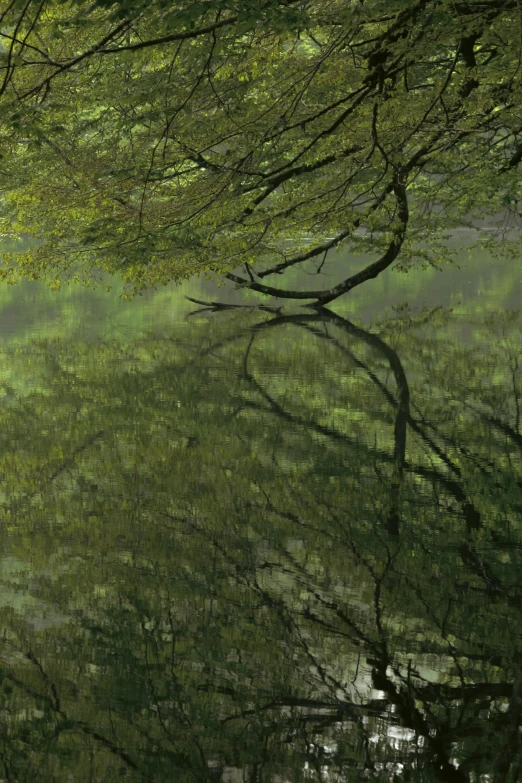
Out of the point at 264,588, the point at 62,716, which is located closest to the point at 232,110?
the point at 264,588

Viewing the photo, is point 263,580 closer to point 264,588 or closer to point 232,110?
point 264,588

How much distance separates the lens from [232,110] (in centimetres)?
1209

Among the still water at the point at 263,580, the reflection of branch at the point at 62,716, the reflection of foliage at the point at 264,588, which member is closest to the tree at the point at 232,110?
the still water at the point at 263,580

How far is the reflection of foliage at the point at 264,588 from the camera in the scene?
425 centimetres

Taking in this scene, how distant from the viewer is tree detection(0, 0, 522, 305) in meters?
8.29

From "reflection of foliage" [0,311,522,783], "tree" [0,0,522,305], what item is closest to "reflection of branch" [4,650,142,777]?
"reflection of foliage" [0,311,522,783]

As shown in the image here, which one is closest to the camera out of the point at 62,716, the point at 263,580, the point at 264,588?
the point at 62,716

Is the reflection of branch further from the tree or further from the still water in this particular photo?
the tree

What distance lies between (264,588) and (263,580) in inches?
6.1

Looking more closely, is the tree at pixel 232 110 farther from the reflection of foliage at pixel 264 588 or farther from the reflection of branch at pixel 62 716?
the reflection of branch at pixel 62 716

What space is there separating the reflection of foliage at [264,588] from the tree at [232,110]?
9.73 ft

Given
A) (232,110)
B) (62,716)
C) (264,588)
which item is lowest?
(62,716)

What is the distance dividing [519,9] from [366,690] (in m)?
6.24

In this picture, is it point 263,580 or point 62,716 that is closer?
point 62,716
